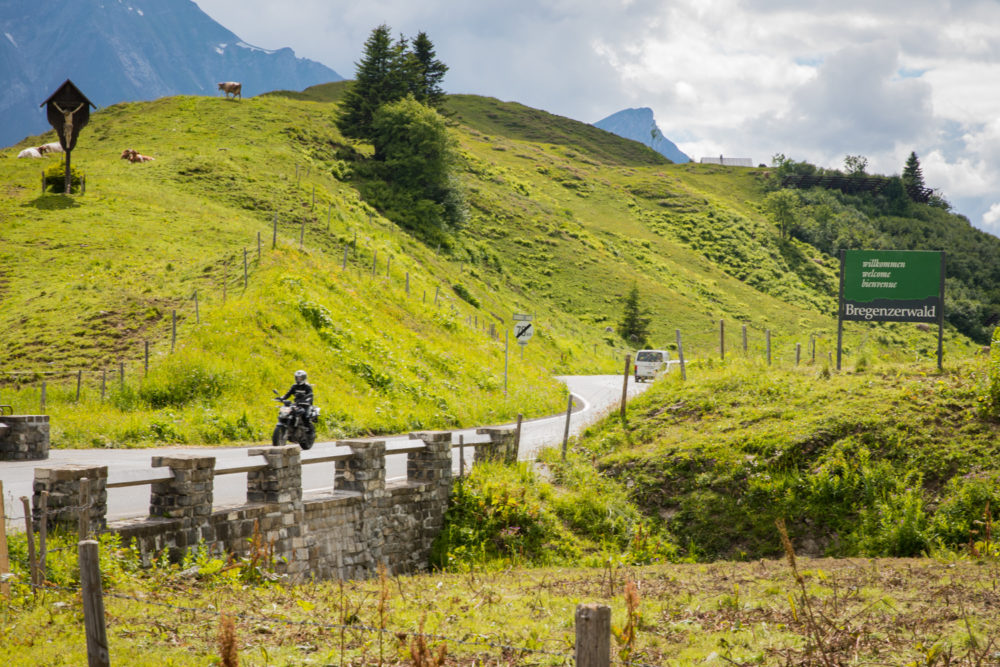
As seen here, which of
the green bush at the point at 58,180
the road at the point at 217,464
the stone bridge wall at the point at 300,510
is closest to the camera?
the stone bridge wall at the point at 300,510

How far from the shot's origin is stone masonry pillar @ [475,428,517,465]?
17.2 meters

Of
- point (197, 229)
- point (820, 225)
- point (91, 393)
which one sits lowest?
point (91, 393)

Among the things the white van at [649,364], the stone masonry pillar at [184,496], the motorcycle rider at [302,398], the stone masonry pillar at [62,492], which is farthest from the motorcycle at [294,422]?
the white van at [649,364]

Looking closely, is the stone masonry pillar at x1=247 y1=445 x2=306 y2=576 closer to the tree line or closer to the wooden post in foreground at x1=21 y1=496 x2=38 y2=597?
Answer: the wooden post in foreground at x1=21 y1=496 x2=38 y2=597

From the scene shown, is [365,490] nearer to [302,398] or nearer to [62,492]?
[302,398]

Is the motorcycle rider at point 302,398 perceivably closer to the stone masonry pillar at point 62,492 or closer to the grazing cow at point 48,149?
the stone masonry pillar at point 62,492

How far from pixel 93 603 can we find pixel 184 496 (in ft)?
15.5

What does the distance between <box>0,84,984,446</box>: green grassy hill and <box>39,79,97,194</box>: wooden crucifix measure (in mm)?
2475

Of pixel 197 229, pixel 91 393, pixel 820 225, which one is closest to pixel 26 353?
pixel 91 393

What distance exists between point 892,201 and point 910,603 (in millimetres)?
129827

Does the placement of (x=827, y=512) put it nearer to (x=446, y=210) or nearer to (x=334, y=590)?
(x=334, y=590)

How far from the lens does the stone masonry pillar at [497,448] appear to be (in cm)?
1725

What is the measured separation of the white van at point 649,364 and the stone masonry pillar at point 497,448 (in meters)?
21.1

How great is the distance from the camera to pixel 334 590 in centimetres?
1041
